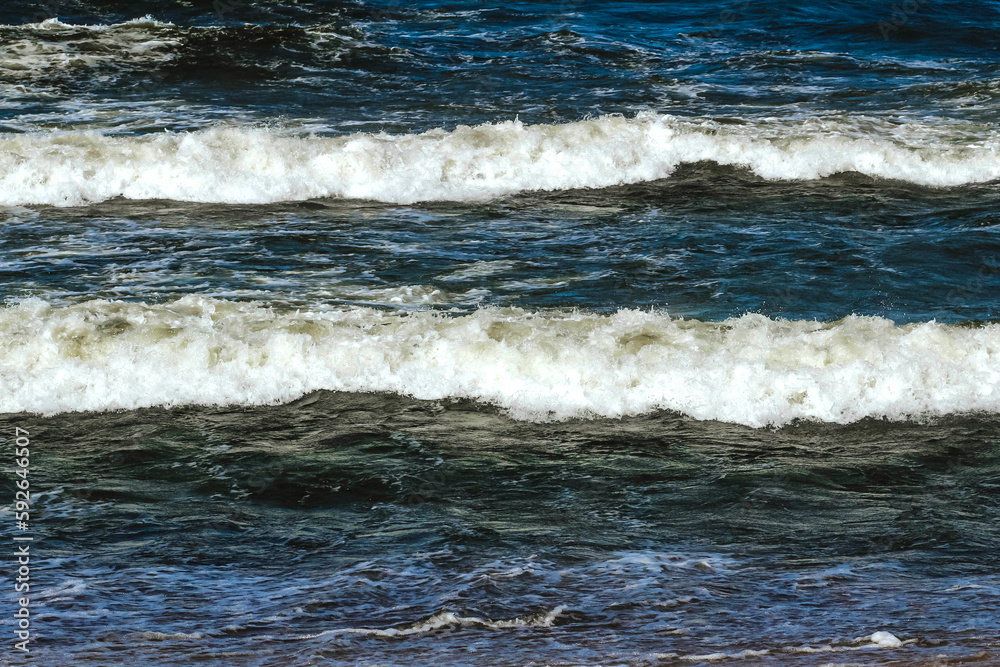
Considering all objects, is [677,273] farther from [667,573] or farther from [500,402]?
[667,573]

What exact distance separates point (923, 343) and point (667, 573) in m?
3.39

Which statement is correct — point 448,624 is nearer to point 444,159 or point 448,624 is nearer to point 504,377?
point 504,377

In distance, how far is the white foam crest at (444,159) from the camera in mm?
12102

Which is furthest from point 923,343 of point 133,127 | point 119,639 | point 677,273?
point 133,127

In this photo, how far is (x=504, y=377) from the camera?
6.92 meters

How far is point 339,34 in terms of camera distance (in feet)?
62.0

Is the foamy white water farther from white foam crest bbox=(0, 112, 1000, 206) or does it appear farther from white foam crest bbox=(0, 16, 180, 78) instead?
white foam crest bbox=(0, 16, 180, 78)

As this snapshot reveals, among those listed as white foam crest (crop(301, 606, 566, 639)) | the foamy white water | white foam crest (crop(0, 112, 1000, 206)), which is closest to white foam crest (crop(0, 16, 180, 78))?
white foam crest (crop(0, 112, 1000, 206))

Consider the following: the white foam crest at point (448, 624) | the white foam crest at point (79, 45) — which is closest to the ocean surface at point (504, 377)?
the white foam crest at point (448, 624)

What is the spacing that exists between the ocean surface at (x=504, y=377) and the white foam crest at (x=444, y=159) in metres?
0.05

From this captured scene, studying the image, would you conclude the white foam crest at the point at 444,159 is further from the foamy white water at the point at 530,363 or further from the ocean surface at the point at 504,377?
the foamy white water at the point at 530,363

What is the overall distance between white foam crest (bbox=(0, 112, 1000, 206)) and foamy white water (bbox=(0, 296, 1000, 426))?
476 cm

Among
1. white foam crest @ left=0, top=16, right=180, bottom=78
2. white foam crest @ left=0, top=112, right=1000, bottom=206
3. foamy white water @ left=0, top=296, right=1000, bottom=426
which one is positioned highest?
white foam crest @ left=0, top=16, right=180, bottom=78

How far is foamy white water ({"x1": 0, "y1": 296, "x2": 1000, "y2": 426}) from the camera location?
669 cm
